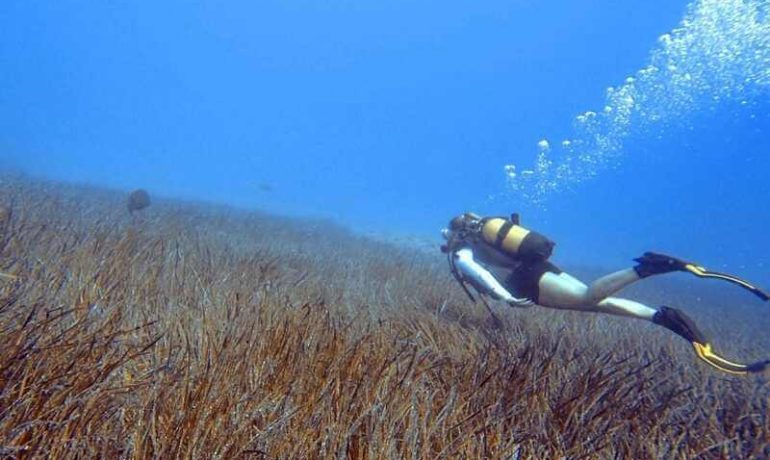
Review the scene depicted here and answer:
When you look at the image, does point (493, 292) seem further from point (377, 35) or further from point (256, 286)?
point (377, 35)

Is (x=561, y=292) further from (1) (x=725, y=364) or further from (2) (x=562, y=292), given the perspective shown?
(1) (x=725, y=364)

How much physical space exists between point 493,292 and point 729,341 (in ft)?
18.9

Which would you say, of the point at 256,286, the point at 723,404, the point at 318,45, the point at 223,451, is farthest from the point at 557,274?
the point at 318,45

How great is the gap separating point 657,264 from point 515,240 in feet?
4.56

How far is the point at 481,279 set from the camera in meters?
4.62

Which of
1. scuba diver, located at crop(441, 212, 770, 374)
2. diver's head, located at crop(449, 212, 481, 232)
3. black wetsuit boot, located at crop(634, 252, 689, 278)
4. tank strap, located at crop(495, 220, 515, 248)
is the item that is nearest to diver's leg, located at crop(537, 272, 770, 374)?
scuba diver, located at crop(441, 212, 770, 374)

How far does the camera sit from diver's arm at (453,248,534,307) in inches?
174

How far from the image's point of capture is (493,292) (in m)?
4.47

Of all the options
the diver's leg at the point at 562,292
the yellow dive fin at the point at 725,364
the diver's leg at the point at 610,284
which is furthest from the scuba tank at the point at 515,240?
the yellow dive fin at the point at 725,364

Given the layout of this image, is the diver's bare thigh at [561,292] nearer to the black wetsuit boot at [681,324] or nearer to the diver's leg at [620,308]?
the diver's leg at [620,308]

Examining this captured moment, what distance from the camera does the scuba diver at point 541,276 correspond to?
4.00 meters

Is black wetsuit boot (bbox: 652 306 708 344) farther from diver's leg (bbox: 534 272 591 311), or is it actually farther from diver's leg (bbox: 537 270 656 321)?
diver's leg (bbox: 534 272 591 311)

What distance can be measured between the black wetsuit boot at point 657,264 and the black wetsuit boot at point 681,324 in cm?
42

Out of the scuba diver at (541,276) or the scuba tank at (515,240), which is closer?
the scuba diver at (541,276)
